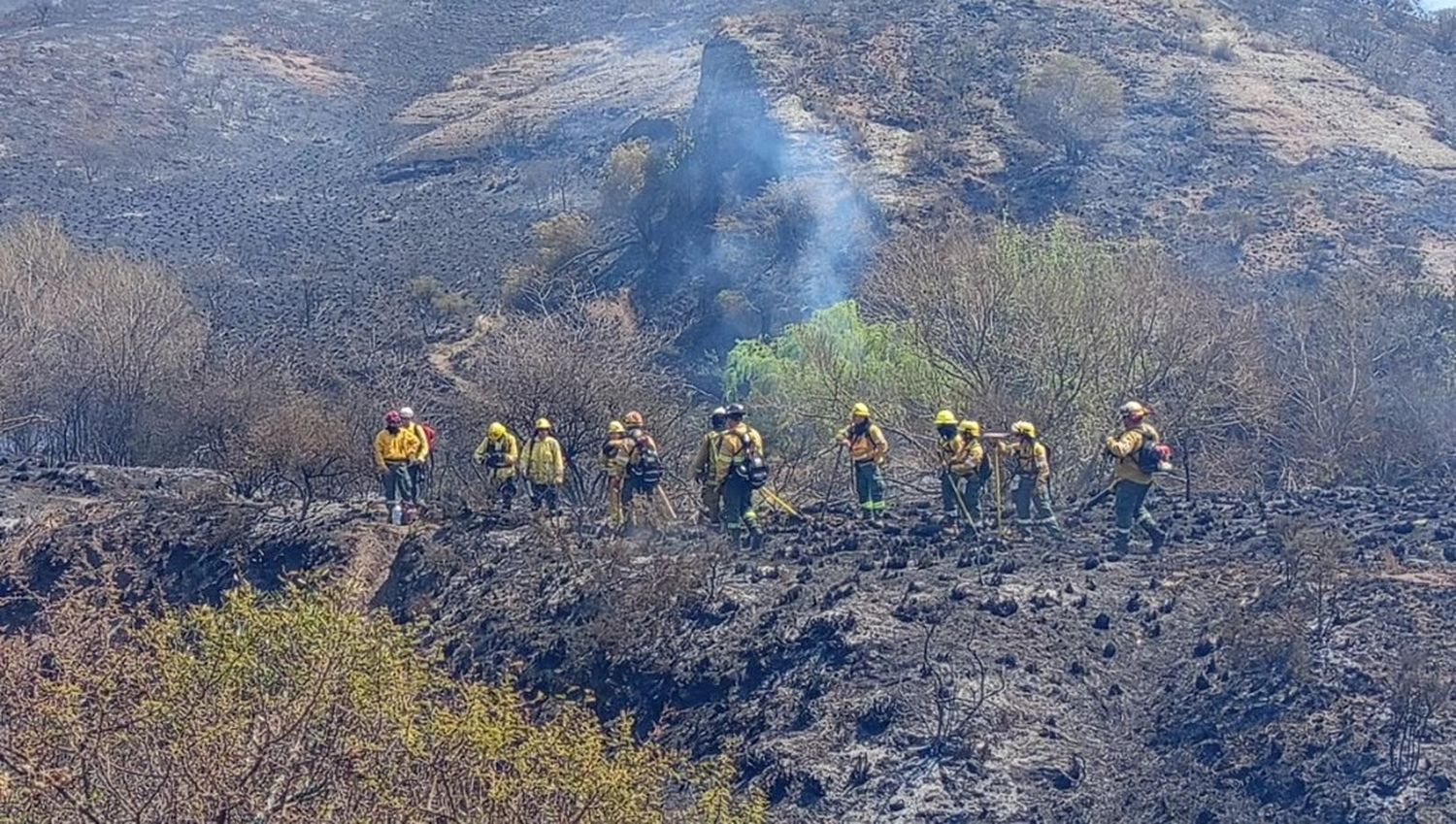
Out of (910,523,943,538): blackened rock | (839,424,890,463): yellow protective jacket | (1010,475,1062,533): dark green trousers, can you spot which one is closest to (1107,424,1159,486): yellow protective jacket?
(1010,475,1062,533): dark green trousers

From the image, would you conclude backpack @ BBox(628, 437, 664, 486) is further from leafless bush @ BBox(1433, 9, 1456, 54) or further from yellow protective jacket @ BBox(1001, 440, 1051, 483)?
leafless bush @ BBox(1433, 9, 1456, 54)

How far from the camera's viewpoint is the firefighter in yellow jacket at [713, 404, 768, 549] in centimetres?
1720

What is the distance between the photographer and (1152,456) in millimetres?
16172

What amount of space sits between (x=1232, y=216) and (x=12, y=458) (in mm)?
29788

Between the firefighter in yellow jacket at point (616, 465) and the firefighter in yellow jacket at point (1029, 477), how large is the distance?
172 inches

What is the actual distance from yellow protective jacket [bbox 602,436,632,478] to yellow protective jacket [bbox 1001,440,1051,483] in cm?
440

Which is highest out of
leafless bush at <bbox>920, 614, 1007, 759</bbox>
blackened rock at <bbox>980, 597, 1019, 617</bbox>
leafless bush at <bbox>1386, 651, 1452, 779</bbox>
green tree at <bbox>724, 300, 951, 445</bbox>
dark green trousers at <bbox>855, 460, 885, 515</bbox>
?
leafless bush at <bbox>1386, 651, 1452, 779</bbox>

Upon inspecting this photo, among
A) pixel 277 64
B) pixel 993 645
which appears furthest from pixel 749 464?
pixel 277 64

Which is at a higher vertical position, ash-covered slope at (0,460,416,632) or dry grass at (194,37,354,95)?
ash-covered slope at (0,460,416,632)

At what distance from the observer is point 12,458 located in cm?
2677

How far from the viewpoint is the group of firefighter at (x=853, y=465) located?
1678cm

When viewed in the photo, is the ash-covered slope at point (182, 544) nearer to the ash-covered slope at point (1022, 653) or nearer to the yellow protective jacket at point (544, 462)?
the ash-covered slope at point (1022, 653)

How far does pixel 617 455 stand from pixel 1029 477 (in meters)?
4.74

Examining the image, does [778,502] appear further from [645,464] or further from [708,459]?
[645,464]
